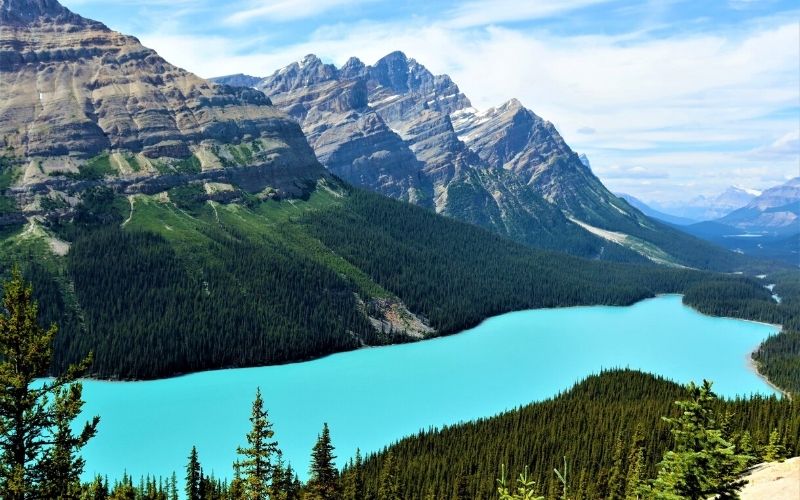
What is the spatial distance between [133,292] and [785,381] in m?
178

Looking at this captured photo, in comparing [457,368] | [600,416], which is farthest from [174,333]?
[600,416]

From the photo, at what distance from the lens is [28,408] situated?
23.6 metres

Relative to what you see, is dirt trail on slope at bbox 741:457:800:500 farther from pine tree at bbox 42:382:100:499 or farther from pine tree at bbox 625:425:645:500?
pine tree at bbox 42:382:100:499

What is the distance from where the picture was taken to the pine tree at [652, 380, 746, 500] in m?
28.0

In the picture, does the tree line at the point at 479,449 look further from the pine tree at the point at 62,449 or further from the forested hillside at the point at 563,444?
the forested hillside at the point at 563,444

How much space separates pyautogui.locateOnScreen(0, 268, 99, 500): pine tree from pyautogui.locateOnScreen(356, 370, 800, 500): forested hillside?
58.0 meters

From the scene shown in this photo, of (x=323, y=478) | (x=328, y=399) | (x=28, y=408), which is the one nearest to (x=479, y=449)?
(x=328, y=399)

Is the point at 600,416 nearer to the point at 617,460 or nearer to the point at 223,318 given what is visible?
the point at 617,460

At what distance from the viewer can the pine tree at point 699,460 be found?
2795 cm

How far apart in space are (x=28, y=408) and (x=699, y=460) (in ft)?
87.1

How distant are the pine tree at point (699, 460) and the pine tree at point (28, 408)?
2372cm

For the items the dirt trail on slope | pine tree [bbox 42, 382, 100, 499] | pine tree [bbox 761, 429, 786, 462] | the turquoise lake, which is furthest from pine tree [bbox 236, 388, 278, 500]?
pine tree [bbox 761, 429, 786, 462]

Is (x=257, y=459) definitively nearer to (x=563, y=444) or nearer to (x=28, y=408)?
(x=28, y=408)

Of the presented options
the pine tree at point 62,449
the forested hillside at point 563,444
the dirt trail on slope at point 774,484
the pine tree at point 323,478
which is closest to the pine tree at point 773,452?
the forested hillside at point 563,444
